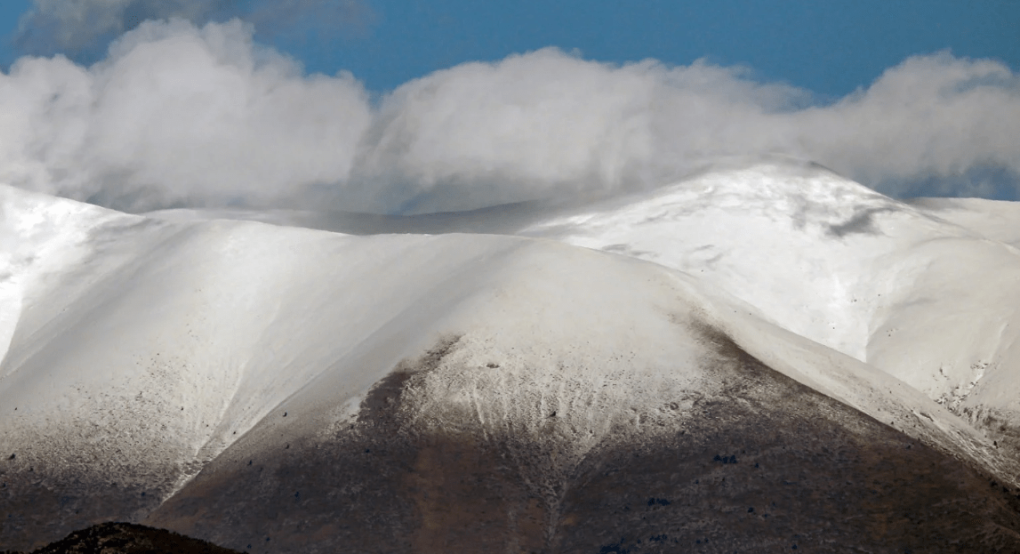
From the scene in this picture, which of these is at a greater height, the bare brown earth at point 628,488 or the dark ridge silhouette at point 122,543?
the dark ridge silhouette at point 122,543

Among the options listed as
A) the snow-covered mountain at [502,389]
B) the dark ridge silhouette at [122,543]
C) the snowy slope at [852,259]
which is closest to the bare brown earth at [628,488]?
the snow-covered mountain at [502,389]

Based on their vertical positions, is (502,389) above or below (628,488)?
above

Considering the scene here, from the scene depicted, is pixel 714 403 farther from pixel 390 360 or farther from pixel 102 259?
pixel 102 259

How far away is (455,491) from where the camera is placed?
206ft

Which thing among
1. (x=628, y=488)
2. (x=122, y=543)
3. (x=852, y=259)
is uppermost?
(x=122, y=543)

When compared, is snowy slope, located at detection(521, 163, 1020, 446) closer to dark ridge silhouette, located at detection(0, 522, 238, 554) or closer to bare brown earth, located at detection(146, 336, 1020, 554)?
bare brown earth, located at detection(146, 336, 1020, 554)

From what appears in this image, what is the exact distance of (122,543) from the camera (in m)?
34.9

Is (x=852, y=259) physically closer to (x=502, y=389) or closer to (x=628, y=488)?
(x=502, y=389)

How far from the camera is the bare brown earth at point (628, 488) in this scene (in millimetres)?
57875

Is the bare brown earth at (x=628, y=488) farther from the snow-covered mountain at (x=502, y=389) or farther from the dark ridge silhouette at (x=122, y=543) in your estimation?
the dark ridge silhouette at (x=122, y=543)

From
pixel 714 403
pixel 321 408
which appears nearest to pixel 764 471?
pixel 714 403

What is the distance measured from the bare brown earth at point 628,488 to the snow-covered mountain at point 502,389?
0.16 m

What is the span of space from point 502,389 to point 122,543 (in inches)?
1434

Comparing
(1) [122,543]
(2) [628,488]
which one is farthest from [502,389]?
(1) [122,543]
